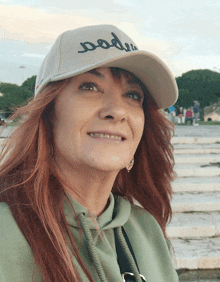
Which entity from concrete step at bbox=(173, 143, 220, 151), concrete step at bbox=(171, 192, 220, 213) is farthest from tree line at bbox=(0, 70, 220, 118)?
concrete step at bbox=(171, 192, 220, 213)

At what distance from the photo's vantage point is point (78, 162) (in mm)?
1098

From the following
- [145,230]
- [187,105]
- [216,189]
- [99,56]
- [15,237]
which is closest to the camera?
[15,237]

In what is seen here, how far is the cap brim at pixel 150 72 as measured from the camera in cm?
104

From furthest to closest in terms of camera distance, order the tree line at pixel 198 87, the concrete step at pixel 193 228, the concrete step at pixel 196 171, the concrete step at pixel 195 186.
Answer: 1. the tree line at pixel 198 87
2. the concrete step at pixel 196 171
3. the concrete step at pixel 195 186
4. the concrete step at pixel 193 228

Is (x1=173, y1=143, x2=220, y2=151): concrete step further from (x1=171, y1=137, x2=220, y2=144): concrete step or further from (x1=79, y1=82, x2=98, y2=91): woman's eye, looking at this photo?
(x1=79, y1=82, x2=98, y2=91): woman's eye

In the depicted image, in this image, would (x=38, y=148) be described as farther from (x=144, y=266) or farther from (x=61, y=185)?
(x=144, y=266)

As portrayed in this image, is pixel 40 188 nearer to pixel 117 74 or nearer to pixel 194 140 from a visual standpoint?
pixel 117 74

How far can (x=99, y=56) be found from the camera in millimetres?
1055

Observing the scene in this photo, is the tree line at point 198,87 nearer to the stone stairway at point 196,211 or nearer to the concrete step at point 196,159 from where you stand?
the concrete step at point 196,159

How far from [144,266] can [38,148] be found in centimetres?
63

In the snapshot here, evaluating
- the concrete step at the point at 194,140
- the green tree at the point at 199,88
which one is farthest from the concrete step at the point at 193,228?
the green tree at the point at 199,88

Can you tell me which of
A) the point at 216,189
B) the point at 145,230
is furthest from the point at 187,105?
the point at 145,230

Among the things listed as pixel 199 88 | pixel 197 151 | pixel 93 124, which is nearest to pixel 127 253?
pixel 93 124

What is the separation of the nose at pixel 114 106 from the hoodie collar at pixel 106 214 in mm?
329
